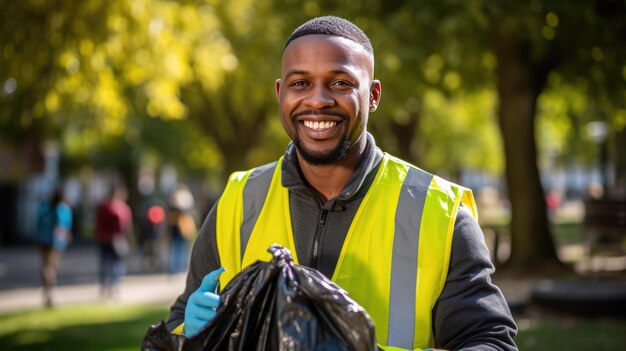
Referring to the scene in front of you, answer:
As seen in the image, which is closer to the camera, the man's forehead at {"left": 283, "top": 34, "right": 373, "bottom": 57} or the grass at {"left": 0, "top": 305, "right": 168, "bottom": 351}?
the man's forehead at {"left": 283, "top": 34, "right": 373, "bottom": 57}

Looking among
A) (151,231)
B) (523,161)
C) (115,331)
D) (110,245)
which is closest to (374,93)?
(115,331)

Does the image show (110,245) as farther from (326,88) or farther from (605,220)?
(326,88)

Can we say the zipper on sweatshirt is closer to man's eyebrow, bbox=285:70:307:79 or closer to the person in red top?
man's eyebrow, bbox=285:70:307:79

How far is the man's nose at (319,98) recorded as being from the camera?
101 inches

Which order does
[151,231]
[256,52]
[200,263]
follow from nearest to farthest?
1. [200,263]
2. [256,52]
3. [151,231]

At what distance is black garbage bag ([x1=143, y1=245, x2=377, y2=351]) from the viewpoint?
217 cm

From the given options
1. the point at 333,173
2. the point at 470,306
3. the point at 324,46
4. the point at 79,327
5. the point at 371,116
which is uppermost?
the point at 371,116

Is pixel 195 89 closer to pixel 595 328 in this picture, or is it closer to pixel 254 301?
pixel 595 328

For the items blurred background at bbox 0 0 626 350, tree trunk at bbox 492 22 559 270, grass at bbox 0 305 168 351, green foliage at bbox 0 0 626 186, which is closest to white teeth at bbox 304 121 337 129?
blurred background at bbox 0 0 626 350

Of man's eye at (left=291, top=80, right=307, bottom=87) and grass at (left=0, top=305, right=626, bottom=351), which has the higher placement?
man's eye at (left=291, top=80, right=307, bottom=87)

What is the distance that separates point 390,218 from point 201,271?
0.65 metres

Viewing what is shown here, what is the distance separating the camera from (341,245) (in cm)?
267

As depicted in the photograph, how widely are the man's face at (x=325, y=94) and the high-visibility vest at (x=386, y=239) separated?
0.22 meters

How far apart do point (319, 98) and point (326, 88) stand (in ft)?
0.15
